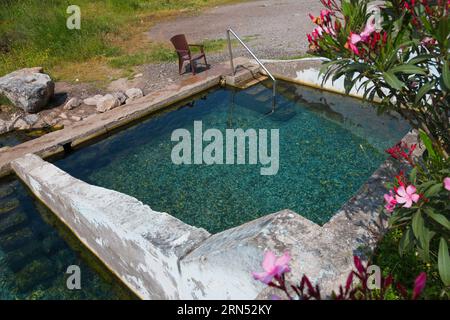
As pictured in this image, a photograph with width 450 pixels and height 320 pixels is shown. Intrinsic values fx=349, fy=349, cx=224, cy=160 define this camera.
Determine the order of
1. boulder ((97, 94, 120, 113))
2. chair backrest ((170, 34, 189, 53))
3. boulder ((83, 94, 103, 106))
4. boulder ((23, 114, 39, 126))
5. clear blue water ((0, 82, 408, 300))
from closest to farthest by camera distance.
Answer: clear blue water ((0, 82, 408, 300)), boulder ((23, 114, 39, 126)), boulder ((97, 94, 120, 113)), boulder ((83, 94, 103, 106)), chair backrest ((170, 34, 189, 53))

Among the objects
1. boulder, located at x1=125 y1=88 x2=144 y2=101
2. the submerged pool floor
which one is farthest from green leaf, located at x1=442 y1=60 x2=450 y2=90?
boulder, located at x1=125 y1=88 x2=144 y2=101

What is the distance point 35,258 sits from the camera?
4.02m

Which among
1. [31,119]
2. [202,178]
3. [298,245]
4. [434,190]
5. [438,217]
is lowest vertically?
[202,178]

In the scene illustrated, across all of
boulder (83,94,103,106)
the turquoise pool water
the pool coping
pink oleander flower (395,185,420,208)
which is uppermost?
pink oleander flower (395,185,420,208)

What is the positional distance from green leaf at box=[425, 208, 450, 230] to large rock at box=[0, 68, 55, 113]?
7.32 metres

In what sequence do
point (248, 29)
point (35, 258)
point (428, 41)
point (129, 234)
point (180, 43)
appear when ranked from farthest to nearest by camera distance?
point (248, 29)
point (180, 43)
point (35, 258)
point (129, 234)
point (428, 41)

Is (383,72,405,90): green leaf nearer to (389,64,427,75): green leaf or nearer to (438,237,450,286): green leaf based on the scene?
(389,64,427,75): green leaf

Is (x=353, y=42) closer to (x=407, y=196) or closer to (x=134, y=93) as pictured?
(x=407, y=196)

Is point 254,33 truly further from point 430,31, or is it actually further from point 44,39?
point 430,31

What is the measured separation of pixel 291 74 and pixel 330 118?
1.88 meters

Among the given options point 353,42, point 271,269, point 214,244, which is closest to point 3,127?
point 214,244

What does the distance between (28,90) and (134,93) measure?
6.78 feet

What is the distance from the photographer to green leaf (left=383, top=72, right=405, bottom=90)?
193cm

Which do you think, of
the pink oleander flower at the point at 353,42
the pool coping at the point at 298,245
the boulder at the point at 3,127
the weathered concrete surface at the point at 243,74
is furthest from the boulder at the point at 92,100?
the pink oleander flower at the point at 353,42
